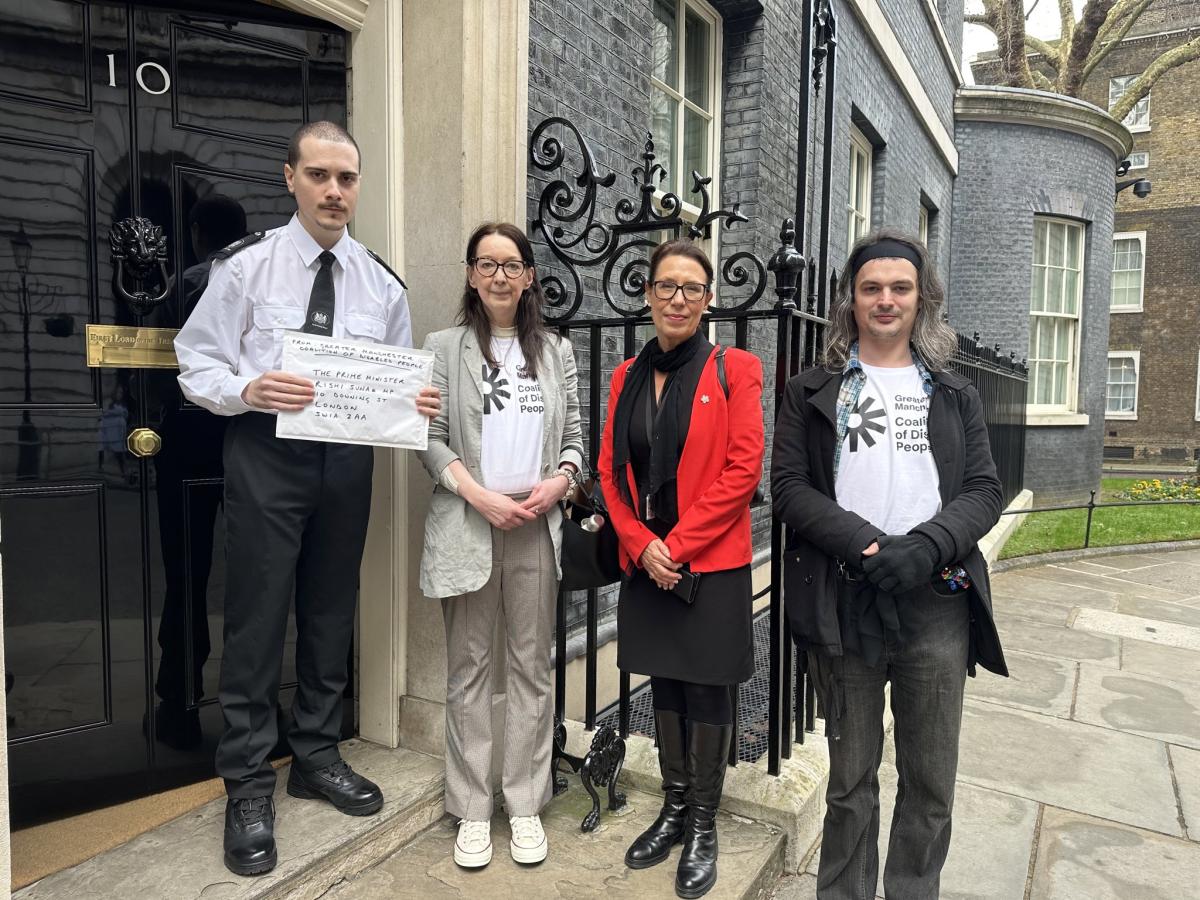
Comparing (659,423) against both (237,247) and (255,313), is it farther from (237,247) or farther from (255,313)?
(237,247)

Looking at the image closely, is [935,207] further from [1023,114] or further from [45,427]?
[45,427]

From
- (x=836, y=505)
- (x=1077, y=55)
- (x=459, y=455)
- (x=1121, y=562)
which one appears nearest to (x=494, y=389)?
(x=459, y=455)

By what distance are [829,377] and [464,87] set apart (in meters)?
1.68

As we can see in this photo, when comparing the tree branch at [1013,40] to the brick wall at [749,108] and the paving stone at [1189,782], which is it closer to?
the brick wall at [749,108]

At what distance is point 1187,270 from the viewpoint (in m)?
23.1

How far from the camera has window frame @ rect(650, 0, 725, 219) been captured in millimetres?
5359

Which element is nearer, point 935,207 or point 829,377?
point 829,377

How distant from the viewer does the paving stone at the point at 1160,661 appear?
16.5ft

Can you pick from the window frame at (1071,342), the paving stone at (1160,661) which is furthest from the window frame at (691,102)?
the window frame at (1071,342)

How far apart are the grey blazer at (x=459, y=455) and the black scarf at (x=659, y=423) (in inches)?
9.2

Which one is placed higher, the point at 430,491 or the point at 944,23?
the point at 944,23

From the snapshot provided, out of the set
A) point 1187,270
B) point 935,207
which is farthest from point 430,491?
point 1187,270

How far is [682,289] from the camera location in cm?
238

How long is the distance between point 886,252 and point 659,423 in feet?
2.64
